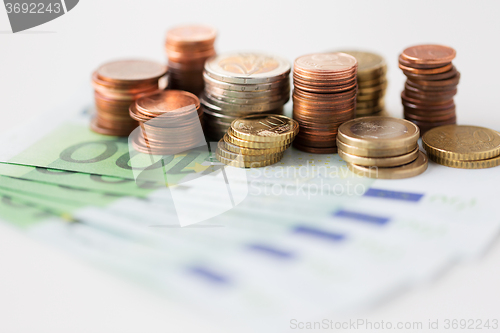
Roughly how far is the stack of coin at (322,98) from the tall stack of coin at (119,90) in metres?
0.93

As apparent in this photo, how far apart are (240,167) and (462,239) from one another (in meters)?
1.18

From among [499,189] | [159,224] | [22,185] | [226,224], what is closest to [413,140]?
[499,189]

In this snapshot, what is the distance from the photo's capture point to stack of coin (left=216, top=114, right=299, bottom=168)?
2992mm

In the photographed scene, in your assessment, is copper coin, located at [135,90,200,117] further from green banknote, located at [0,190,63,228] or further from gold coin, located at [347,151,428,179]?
gold coin, located at [347,151,428,179]

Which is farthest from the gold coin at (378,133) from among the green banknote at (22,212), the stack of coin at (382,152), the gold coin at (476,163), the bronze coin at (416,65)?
the green banknote at (22,212)

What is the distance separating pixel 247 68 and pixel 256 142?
555mm

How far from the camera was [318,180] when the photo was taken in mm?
2941

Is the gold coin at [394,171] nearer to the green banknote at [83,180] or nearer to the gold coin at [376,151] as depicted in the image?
the gold coin at [376,151]

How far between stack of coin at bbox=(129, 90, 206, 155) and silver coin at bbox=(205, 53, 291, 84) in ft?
0.75

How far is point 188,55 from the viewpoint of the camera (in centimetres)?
374

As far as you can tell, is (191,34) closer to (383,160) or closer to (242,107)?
(242,107)

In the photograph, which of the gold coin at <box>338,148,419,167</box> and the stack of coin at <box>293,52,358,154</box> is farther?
the stack of coin at <box>293,52,358,154</box>

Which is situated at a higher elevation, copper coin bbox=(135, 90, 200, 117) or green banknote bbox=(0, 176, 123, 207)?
copper coin bbox=(135, 90, 200, 117)

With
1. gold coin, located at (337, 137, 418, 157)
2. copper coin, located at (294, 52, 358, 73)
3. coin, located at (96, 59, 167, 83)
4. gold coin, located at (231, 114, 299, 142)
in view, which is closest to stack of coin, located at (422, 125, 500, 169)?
gold coin, located at (337, 137, 418, 157)
